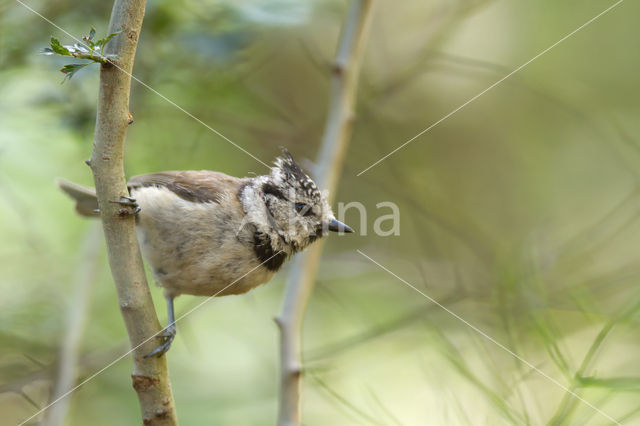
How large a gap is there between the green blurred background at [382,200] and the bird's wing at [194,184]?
21.9 inches

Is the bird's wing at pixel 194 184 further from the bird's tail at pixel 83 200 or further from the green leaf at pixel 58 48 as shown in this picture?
the green leaf at pixel 58 48

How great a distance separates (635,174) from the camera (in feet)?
12.5

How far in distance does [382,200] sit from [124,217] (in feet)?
9.74

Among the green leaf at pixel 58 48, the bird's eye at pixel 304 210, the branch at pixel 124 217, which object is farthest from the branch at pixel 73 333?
the green leaf at pixel 58 48

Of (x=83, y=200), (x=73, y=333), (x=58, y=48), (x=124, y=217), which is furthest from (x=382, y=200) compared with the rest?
(x=58, y=48)

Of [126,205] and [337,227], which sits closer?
[126,205]

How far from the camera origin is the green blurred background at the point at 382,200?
9.81 feet

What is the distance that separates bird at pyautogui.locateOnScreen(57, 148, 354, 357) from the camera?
2.87 meters

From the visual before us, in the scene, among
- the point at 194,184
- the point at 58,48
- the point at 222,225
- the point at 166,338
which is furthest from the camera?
the point at 194,184

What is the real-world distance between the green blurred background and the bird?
61 centimetres

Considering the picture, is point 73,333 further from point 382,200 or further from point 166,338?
point 382,200

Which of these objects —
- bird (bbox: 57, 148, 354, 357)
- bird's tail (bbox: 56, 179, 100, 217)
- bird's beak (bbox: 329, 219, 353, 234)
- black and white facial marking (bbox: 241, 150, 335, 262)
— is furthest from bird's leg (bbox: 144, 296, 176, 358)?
bird's beak (bbox: 329, 219, 353, 234)

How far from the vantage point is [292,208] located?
322 centimetres

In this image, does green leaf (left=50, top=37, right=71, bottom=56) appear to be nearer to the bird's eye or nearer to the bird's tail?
the bird's eye
